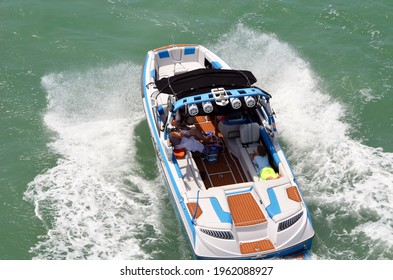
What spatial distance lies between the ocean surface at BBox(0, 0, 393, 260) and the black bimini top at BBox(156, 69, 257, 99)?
2.63 meters

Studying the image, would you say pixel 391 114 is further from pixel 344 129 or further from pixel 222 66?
pixel 222 66

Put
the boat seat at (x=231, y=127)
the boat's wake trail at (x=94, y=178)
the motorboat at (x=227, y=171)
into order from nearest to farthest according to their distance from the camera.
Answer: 1. the motorboat at (x=227, y=171)
2. the boat's wake trail at (x=94, y=178)
3. the boat seat at (x=231, y=127)

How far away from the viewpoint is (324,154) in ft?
51.8

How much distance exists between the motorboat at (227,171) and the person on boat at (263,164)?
4.2 inches

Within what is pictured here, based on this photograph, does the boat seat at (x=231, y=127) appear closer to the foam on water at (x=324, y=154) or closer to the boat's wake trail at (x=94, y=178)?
the foam on water at (x=324, y=154)

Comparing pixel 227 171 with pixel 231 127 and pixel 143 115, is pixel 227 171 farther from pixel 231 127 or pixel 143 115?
pixel 143 115

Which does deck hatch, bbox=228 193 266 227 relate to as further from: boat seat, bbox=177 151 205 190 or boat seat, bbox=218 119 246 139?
boat seat, bbox=218 119 246 139

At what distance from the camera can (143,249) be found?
42.4 feet

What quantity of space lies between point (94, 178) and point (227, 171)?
3.70 metres

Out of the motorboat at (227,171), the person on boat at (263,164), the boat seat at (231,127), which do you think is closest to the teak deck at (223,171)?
the motorboat at (227,171)

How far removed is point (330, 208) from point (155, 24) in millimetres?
11354

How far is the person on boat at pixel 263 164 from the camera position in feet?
42.7
